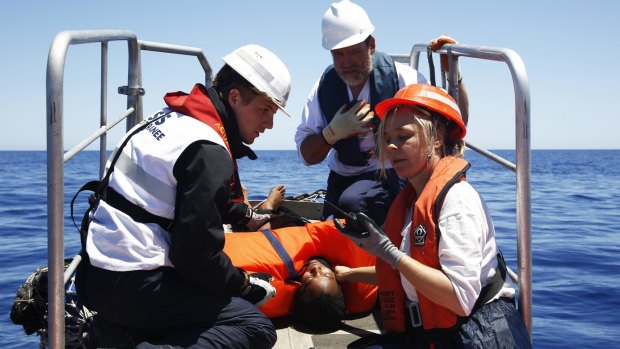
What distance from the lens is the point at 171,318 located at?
2.66 m

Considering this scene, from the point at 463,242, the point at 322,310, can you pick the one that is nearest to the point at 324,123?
the point at 322,310

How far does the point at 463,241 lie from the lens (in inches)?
96.7

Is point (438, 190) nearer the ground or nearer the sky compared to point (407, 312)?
nearer the sky

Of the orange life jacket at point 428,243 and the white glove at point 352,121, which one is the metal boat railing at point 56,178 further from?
the white glove at point 352,121

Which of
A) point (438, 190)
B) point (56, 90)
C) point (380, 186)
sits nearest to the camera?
point (56, 90)

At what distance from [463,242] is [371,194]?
1.72 metres

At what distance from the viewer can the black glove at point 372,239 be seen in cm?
259

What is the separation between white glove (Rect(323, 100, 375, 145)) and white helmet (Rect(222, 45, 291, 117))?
1.14 meters

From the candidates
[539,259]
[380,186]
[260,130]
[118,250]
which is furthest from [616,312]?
[118,250]

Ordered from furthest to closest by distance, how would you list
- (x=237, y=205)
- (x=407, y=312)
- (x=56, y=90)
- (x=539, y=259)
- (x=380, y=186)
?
(x=539, y=259) → (x=380, y=186) → (x=237, y=205) → (x=407, y=312) → (x=56, y=90)

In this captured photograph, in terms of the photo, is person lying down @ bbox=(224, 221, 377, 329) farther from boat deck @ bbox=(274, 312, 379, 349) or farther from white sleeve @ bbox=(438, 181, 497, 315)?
white sleeve @ bbox=(438, 181, 497, 315)

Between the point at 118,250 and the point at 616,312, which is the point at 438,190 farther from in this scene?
the point at 616,312

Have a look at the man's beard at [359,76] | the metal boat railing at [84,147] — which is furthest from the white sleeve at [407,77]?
the metal boat railing at [84,147]

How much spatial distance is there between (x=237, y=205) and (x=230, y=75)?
0.88 m
